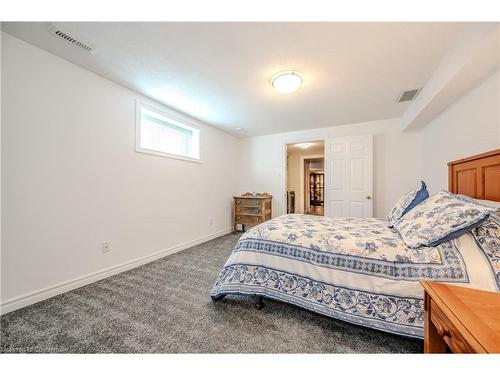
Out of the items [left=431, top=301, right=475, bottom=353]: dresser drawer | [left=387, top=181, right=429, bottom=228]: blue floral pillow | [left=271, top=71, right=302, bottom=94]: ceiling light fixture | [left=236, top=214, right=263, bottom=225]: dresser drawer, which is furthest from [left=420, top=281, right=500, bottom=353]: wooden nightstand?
[left=236, top=214, right=263, bottom=225]: dresser drawer

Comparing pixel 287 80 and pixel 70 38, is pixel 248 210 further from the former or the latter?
pixel 70 38

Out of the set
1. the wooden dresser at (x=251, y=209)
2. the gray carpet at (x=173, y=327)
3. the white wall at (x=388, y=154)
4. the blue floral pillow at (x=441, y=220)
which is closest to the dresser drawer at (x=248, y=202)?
the wooden dresser at (x=251, y=209)

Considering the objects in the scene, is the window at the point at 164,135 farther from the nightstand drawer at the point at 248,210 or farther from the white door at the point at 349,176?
the white door at the point at 349,176

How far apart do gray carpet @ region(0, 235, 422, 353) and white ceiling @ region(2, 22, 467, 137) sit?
2.21 m

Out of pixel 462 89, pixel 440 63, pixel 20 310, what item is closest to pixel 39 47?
pixel 20 310

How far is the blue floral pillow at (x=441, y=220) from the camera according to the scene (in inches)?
44.1

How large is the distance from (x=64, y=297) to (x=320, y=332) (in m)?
2.22

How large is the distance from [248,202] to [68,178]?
294 centimetres

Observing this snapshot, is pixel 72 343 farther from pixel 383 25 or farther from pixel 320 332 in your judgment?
pixel 383 25

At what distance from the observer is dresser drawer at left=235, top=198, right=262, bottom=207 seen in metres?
4.13

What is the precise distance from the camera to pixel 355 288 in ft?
4.27

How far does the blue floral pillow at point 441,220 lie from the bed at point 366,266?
56 millimetres

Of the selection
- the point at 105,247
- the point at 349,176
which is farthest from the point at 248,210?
the point at 105,247

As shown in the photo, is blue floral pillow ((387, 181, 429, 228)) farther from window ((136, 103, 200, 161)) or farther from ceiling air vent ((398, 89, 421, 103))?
window ((136, 103, 200, 161))
